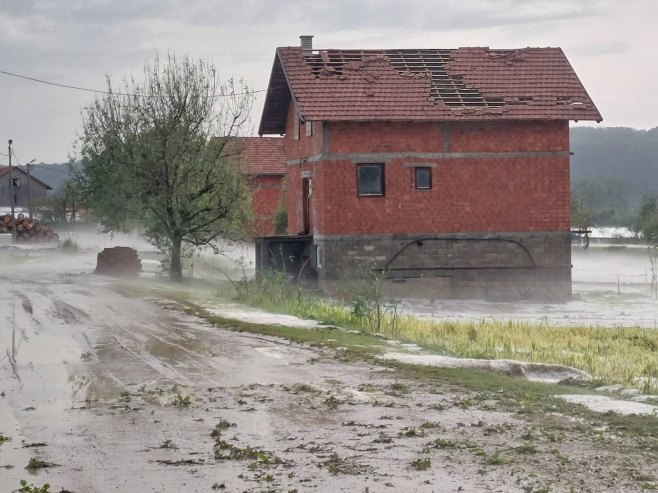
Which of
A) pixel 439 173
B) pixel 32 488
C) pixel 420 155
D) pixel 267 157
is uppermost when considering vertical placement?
pixel 267 157

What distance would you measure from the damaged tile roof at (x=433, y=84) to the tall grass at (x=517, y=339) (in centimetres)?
945

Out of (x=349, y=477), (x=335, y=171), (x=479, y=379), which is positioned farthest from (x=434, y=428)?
(x=335, y=171)

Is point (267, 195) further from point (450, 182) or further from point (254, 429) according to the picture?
point (254, 429)

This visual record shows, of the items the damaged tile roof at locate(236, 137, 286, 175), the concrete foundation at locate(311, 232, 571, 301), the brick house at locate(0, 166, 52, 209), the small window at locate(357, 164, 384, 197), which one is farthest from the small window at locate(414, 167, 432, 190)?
the brick house at locate(0, 166, 52, 209)

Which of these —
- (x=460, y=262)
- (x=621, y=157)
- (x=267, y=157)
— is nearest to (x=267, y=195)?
(x=267, y=157)

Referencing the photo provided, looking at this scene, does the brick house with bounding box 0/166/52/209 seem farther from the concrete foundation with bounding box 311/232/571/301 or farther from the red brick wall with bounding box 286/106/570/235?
the concrete foundation with bounding box 311/232/571/301

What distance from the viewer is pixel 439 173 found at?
1272 inches

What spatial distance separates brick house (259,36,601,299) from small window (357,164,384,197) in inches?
1.1

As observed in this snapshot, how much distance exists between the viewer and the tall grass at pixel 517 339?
1414 cm

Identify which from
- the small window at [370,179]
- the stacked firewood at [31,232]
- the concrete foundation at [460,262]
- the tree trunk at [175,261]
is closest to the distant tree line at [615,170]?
the stacked firewood at [31,232]

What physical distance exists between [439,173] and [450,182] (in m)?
0.42

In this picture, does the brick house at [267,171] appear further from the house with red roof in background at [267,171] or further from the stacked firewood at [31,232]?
the stacked firewood at [31,232]

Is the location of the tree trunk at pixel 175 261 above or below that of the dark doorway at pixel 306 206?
below

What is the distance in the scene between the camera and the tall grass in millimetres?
14141
